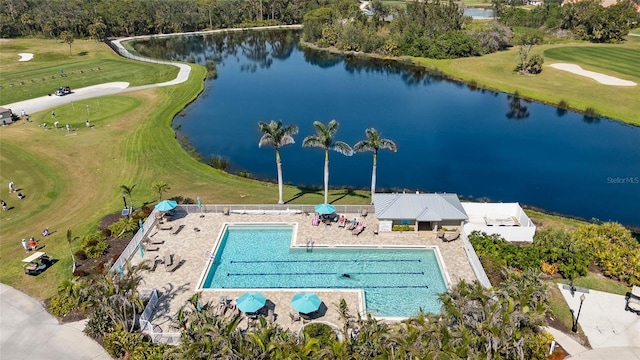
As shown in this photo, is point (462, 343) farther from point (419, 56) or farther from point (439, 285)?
point (419, 56)

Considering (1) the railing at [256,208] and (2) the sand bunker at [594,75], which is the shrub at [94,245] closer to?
(1) the railing at [256,208]

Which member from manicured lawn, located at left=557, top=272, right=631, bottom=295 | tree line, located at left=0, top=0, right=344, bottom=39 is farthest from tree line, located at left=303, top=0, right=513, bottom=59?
manicured lawn, located at left=557, top=272, right=631, bottom=295

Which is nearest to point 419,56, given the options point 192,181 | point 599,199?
point 599,199

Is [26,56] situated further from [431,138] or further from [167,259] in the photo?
[167,259]

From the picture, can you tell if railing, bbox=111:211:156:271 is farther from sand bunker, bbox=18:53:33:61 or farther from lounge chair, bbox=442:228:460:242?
sand bunker, bbox=18:53:33:61

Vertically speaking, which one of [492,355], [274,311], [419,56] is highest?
[419,56]

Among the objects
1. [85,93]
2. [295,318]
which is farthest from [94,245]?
[85,93]
